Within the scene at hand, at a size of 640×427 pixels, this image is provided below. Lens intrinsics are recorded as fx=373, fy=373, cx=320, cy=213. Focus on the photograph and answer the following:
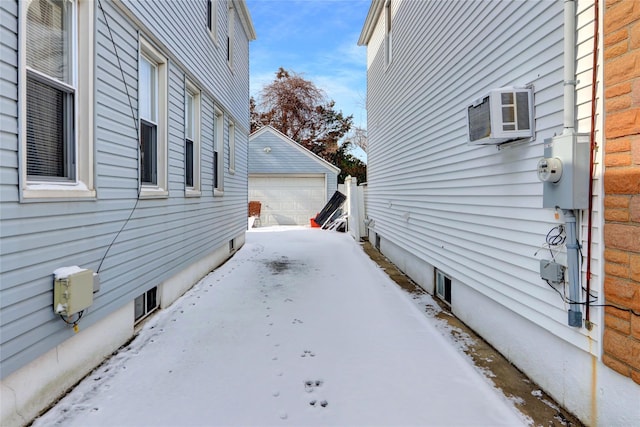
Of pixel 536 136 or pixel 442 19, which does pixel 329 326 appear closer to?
pixel 536 136

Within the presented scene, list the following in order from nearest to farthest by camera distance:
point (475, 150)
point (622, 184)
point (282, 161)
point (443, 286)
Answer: point (622, 184)
point (475, 150)
point (443, 286)
point (282, 161)

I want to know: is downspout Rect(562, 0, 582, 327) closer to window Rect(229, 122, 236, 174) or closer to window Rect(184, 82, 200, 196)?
window Rect(184, 82, 200, 196)

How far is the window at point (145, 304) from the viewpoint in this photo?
4.16 metres

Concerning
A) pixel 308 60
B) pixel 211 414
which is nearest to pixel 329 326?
pixel 211 414

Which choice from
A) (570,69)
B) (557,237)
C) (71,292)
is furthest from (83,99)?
(557,237)

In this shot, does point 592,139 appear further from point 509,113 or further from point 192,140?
point 192,140

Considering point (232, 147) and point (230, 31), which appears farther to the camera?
point (232, 147)

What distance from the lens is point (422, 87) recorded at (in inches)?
228

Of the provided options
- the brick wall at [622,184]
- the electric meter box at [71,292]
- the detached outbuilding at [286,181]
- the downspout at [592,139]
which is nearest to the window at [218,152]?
the electric meter box at [71,292]

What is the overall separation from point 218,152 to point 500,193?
5.92m

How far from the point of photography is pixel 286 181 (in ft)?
58.0

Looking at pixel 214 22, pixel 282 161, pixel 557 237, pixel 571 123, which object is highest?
pixel 214 22

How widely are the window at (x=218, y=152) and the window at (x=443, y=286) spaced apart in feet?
14.8

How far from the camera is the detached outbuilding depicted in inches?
687
